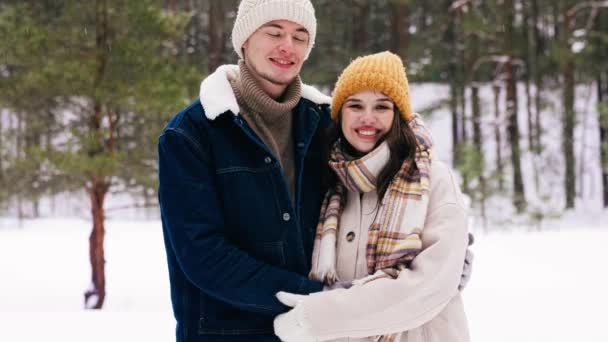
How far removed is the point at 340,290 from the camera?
1.91 meters

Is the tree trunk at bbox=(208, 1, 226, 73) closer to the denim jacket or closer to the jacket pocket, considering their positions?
the denim jacket

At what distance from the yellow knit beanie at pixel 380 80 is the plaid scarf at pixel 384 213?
16cm

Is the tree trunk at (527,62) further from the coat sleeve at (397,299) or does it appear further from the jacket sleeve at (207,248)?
the jacket sleeve at (207,248)

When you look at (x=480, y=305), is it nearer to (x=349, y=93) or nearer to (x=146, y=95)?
(x=349, y=93)

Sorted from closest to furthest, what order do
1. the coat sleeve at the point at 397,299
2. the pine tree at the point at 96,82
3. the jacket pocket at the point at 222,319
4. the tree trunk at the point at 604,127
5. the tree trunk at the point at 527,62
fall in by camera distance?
the coat sleeve at the point at 397,299 < the jacket pocket at the point at 222,319 < the pine tree at the point at 96,82 < the tree trunk at the point at 604,127 < the tree trunk at the point at 527,62

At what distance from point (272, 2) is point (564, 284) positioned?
17.9 feet

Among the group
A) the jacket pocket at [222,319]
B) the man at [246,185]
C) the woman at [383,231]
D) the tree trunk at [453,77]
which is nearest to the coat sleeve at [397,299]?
the woman at [383,231]

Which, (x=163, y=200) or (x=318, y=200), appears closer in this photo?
(x=163, y=200)

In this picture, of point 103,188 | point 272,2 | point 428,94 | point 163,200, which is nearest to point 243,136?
point 163,200

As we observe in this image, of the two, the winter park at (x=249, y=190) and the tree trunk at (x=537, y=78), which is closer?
the winter park at (x=249, y=190)

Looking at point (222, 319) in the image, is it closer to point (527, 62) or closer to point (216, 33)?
point (216, 33)

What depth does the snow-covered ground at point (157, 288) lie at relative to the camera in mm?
4914

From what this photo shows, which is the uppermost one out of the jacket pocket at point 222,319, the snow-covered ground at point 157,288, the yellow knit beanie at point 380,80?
the yellow knit beanie at point 380,80

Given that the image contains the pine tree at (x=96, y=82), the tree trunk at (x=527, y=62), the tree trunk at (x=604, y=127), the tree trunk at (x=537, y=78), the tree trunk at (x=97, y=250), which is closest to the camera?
the pine tree at (x=96, y=82)
